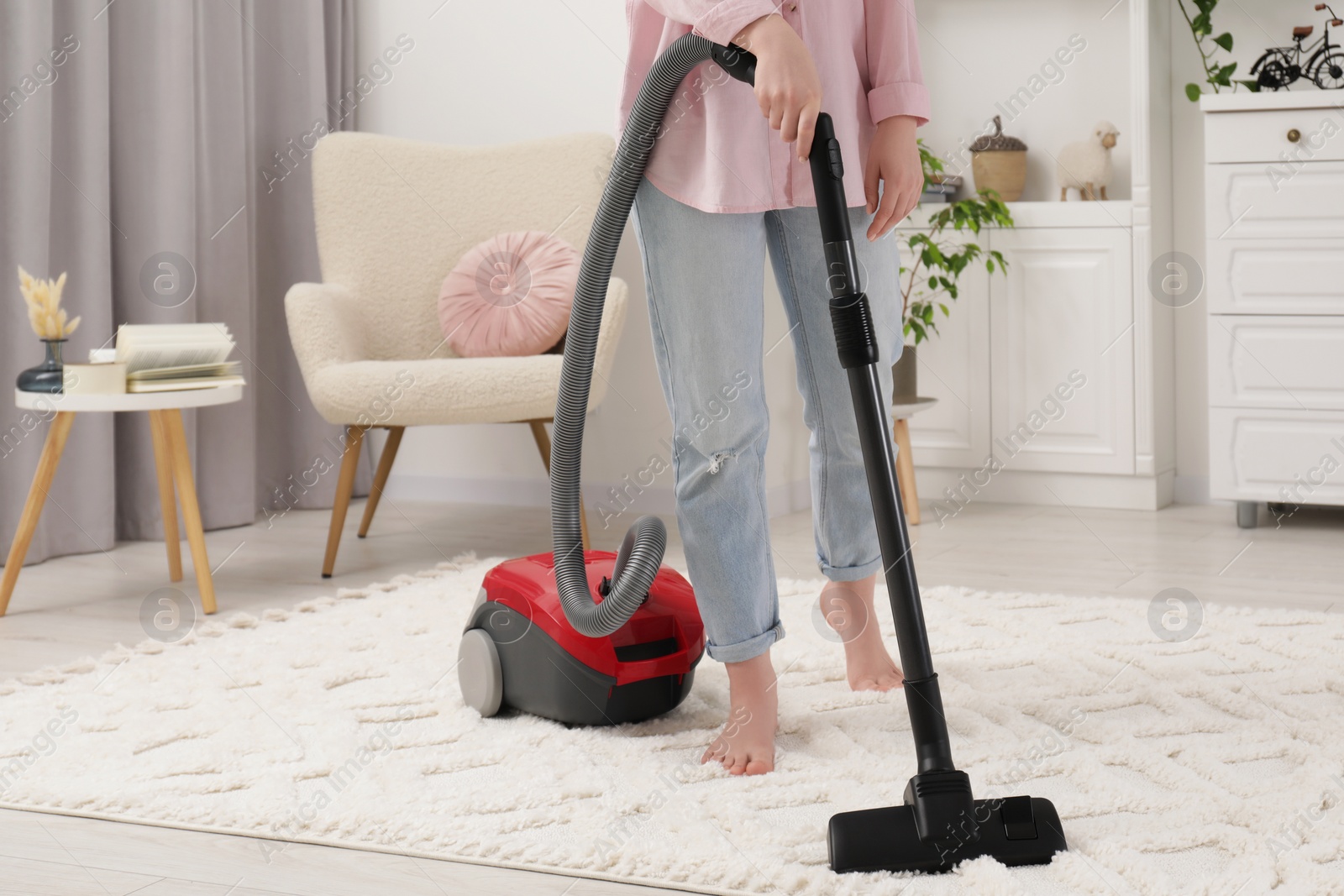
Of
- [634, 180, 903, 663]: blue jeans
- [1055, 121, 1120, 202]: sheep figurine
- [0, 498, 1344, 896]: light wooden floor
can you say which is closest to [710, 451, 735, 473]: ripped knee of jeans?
[634, 180, 903, 663]: blue jeans

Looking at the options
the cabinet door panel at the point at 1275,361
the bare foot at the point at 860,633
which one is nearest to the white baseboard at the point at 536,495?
the cabinet door panel at the point at 1275,361

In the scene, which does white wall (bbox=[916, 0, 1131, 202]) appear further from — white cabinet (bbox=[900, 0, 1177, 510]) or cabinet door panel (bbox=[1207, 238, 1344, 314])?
cabinet door panel (bbox=[1207, 238, 1344, 314])

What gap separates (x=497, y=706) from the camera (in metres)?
1.41

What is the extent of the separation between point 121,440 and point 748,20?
2.09 m

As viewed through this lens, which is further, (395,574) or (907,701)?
(395,574)

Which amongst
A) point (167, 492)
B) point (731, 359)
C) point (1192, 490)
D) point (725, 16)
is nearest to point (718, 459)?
point (731, 359)

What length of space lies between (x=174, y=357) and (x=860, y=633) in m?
1.35

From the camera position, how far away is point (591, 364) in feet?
4.26

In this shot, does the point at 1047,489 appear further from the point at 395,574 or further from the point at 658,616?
the point at 658,616

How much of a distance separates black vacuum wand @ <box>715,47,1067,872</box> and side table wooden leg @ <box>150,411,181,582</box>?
1508 mm

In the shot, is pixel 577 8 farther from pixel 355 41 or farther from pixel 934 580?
pixel 934 580

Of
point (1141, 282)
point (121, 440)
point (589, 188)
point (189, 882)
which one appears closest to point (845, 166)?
point (189, 882)

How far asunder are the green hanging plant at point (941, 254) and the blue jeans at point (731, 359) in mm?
1440

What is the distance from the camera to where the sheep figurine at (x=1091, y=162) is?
2900 millimetres
